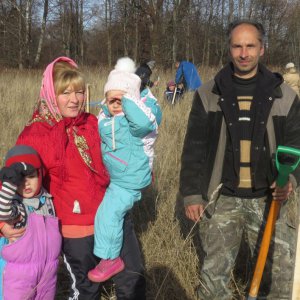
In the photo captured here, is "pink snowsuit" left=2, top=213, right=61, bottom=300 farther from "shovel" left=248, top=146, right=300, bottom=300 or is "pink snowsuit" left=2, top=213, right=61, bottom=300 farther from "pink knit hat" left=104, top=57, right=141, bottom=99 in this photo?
"shovel" left=248, top=146, right=300, bottom=300

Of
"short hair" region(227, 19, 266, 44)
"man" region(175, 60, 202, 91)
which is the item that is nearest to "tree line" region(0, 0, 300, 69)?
"man" region(175, 60, 202, 91)

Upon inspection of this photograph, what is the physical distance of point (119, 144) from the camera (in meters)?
2.09

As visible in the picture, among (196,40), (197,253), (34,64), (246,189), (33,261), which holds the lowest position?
(197,253)

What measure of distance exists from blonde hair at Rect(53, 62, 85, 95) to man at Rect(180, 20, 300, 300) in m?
0.67

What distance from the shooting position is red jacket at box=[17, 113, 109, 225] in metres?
2.06

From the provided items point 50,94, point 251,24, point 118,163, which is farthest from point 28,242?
point 251,24

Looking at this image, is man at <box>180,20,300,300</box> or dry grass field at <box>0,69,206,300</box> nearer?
man at <box>180,20,300,300</box>

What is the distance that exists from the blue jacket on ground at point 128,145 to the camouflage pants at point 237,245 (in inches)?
19.8

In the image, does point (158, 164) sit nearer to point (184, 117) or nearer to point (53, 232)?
point (184, 117)

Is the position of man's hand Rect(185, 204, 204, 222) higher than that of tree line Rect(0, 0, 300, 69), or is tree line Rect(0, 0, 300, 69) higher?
tree line Rect(0, 0, 300, 69)

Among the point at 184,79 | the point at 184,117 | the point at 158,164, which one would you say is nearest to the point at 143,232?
the point at 158,164

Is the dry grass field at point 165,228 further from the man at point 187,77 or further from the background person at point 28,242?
the man at point 187,77

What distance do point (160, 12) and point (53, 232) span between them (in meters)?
18.5

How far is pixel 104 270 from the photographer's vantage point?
2131 mm
